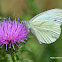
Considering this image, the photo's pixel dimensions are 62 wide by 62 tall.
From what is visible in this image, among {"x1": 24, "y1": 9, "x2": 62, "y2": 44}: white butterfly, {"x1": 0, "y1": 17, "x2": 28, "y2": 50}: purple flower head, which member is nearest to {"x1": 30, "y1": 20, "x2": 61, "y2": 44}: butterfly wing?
{"x1": 24, "y1": 9, "x2": 62, "y2": 44}: white butterfly

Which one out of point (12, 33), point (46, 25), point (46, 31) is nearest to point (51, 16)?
point (46, 25)

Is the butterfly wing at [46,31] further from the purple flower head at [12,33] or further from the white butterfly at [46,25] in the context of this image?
the purple flower head at [12,33]

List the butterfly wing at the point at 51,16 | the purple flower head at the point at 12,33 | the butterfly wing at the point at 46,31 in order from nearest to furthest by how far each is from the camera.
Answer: the purple flower head at the point at 12,33, the butterfly wing at the point at 51,16, the butterfly wing at the point at 46,31

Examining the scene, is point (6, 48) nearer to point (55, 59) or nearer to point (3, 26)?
point (3, 26)

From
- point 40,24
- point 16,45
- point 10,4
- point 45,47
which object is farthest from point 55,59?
point 10,4

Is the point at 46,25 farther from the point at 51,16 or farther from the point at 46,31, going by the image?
the point at 51,16

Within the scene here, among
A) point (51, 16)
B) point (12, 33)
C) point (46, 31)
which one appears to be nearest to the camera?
point (12, 33)

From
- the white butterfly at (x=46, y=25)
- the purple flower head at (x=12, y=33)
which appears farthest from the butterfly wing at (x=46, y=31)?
the purple flower head at (x=12, y=33)
